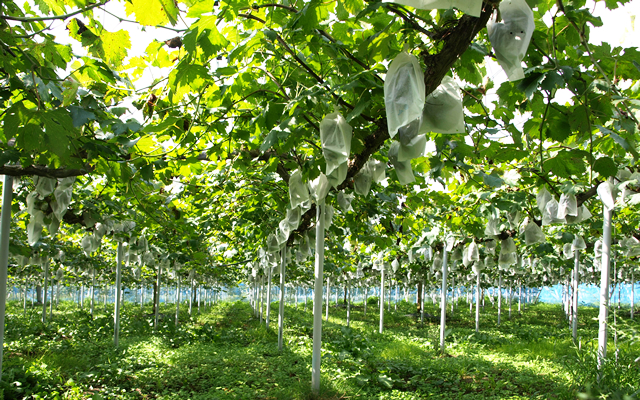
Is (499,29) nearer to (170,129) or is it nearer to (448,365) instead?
(170,129)

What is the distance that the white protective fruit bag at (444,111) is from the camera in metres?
1.47

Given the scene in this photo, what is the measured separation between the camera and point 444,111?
4.86 feet

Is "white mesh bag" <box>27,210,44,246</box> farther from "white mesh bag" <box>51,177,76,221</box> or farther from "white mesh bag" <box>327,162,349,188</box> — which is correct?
"white mesh bag" <box>327,162,349,188</box>

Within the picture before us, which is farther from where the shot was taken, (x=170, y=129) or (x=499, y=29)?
→ (x=170, y=129)

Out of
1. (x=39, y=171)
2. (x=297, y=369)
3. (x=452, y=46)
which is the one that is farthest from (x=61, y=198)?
(x=297, y=369)

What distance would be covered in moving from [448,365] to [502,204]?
4.59m

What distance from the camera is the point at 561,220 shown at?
330cm

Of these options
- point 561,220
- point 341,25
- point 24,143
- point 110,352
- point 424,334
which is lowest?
point 424,334

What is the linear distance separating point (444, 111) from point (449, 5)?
52 cm


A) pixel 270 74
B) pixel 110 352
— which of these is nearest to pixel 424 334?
pixel 110 352

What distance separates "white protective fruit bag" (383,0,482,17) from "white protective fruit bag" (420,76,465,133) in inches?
19.0

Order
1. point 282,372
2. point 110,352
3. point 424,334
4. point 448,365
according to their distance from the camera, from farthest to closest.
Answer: point 424,334, point 110,352, point 448,365, point 282,372

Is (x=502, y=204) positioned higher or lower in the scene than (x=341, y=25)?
lower

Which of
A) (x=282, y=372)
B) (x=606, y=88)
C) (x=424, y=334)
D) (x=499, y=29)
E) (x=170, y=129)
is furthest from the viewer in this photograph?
(x=424, y=334)
